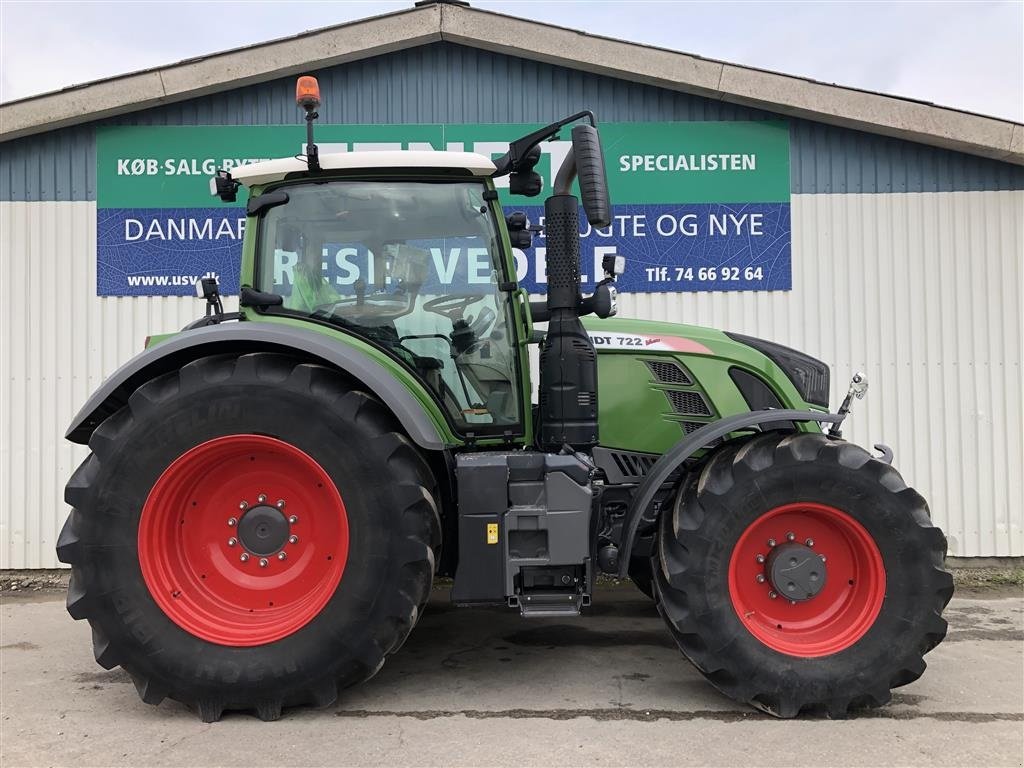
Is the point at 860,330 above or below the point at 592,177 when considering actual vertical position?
below

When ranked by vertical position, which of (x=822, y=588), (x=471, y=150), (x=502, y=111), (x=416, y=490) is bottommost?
(x=822, y=588)

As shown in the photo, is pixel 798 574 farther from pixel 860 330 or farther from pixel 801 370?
pixel 860 330

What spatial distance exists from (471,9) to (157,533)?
447 cm

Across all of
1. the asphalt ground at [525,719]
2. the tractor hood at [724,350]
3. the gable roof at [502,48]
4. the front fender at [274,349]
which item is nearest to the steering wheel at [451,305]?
the front fender at [274,349]

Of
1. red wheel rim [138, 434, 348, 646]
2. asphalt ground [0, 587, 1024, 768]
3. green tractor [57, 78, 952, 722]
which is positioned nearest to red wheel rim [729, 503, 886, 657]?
green tractor [57, 78, 952, 722]

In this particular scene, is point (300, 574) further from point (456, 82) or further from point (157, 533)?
point (456, 82)

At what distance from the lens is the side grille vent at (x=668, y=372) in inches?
149

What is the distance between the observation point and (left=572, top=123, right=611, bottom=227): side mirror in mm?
2986

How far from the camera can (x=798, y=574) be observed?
3211mm

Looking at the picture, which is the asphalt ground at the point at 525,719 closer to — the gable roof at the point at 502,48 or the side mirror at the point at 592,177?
the side mirror at the point at 592,177

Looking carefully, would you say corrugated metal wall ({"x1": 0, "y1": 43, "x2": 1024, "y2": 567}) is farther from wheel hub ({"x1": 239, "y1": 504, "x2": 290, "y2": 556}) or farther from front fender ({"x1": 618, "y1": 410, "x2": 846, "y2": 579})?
wheel hub ({"x1": 239, "y1": 504, "x2": 290, "y2": 556})

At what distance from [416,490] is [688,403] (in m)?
1.53

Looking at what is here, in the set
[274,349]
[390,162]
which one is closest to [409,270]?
[390,162]

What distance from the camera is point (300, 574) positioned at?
322 cm
